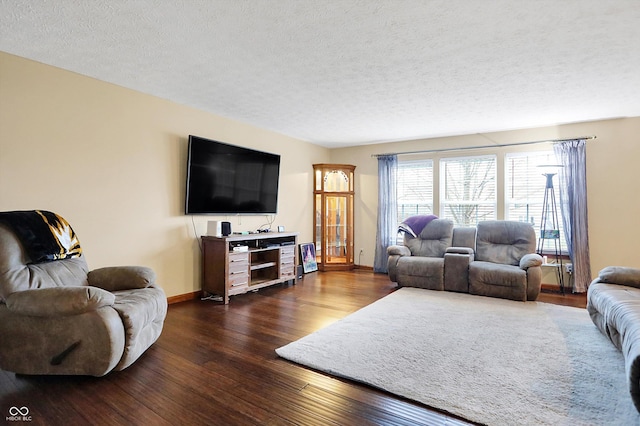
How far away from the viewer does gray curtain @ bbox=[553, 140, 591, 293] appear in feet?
14.9

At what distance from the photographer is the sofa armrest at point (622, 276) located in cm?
292

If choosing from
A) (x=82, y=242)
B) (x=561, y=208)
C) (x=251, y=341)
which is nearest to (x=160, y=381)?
(x=251, y=341)

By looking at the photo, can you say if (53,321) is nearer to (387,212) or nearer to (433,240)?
(433,240)

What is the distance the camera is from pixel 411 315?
3486mm

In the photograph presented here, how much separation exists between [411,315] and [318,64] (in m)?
2.70

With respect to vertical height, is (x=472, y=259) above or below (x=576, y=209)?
below

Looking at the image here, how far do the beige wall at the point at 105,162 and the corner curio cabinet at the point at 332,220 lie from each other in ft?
6.82

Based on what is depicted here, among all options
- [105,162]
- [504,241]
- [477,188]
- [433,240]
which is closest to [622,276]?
[504,241]

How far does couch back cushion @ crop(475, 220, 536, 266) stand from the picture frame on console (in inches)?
110

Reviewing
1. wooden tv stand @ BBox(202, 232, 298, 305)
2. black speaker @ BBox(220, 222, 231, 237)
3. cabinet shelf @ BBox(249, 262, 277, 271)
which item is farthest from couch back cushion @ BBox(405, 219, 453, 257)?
black speaker @ BBox(220, 222, 231, 237)

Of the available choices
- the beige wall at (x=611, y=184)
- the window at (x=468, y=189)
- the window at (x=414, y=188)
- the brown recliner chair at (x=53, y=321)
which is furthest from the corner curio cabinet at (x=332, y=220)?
the brown recliner chair at (x=53, y=321)

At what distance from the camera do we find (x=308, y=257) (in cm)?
604

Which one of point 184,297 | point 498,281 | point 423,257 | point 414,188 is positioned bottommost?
point 184,297

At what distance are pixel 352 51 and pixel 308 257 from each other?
13.3 feet
